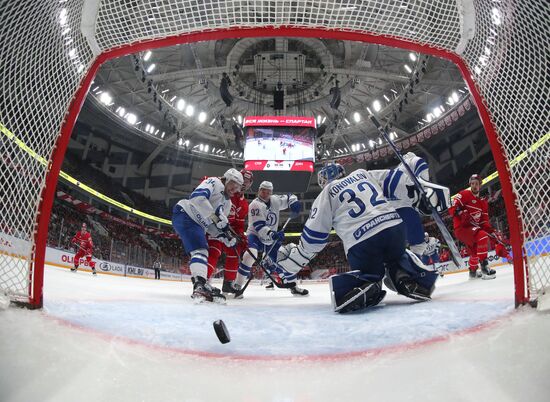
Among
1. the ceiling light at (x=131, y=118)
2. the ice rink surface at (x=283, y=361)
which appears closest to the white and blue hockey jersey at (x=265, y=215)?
the ice rink surface at (x=283, y=361)

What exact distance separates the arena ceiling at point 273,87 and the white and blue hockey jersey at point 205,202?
1170cm

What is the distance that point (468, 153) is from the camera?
1902 cm

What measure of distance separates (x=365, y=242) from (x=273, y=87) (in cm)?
1497

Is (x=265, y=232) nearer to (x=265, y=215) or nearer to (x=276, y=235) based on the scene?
(x=276, y=235)

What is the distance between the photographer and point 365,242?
2453 mm

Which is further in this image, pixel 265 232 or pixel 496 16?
pixel 265 232

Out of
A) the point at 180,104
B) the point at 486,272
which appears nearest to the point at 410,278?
the point at 486,272

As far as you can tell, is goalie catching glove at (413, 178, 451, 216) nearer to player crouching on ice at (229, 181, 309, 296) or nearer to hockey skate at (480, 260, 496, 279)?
hockey skate at (480, 260, 496, 279)

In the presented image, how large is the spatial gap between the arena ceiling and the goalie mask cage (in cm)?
1278

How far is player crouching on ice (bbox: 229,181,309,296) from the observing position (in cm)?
435

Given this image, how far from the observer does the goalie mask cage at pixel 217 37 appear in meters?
1.67

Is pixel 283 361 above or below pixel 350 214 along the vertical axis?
below

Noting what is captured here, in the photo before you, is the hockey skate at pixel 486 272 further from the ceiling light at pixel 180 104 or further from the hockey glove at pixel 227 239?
the ceiling light at pixel 180 104

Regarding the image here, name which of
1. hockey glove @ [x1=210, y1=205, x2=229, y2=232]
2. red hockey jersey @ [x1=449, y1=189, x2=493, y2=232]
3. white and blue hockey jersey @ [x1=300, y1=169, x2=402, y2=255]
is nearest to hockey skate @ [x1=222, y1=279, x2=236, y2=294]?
hockey glove @ [x1=210, y1=205, x2=229, y2=232]
